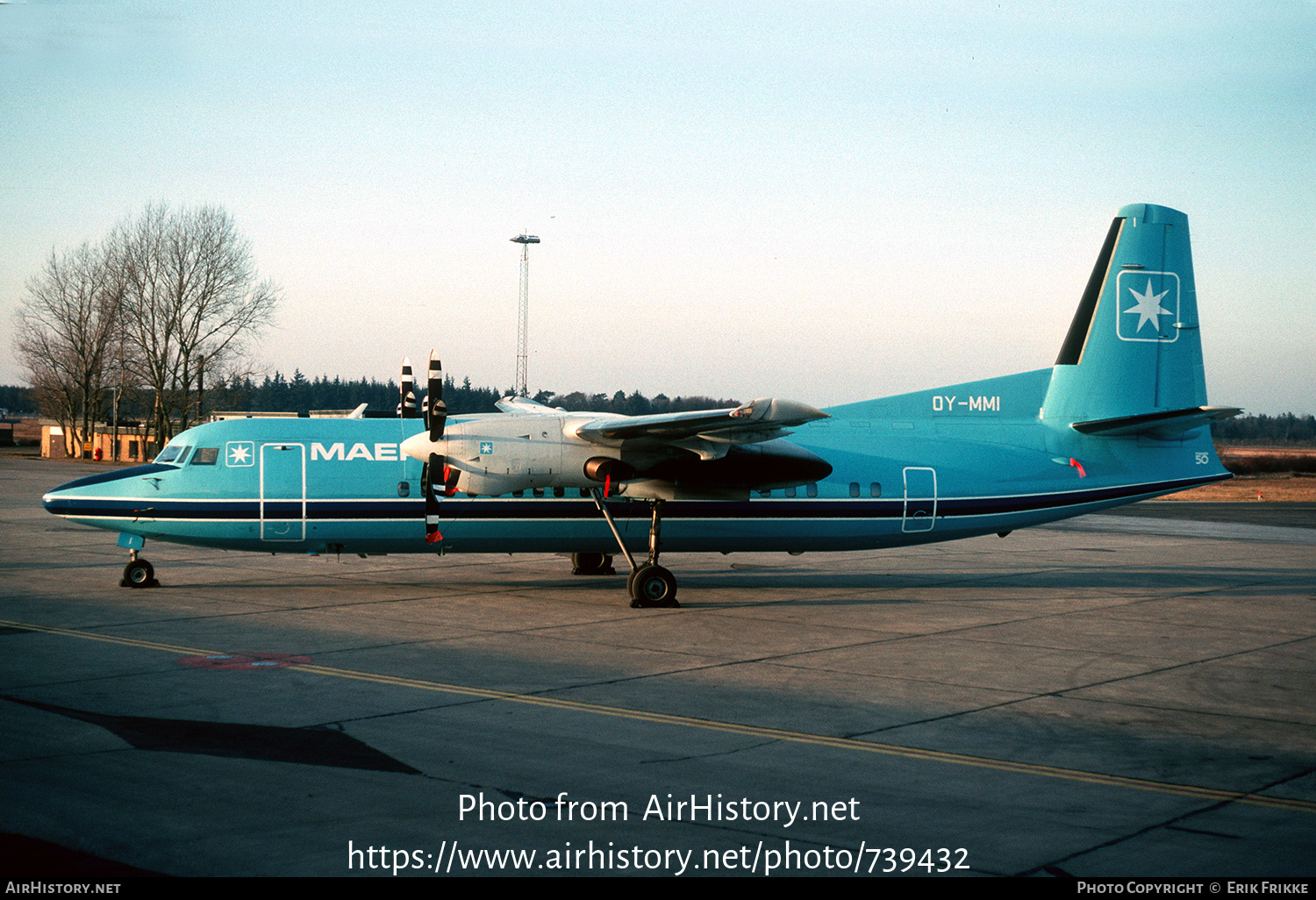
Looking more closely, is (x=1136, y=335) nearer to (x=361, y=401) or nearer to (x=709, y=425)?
(x=709, y=425)

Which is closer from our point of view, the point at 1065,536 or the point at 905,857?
the point at 905,857

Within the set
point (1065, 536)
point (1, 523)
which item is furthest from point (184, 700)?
point (1065, 536)

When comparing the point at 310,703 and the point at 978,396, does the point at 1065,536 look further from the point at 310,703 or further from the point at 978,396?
the point at 310,703

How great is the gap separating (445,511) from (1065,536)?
71.8ft

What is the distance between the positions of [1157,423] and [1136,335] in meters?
2.01

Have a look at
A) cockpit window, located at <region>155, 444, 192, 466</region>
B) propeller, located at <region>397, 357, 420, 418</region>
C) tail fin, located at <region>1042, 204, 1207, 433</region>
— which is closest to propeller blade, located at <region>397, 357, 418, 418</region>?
propeller, located at <region>397, 357, 420, 418</region>

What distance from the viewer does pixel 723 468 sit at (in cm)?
1764

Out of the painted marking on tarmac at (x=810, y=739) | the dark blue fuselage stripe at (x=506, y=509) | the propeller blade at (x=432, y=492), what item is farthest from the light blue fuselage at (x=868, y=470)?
the painted marking on tarmac at (x=810, y=739)

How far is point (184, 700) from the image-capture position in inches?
417

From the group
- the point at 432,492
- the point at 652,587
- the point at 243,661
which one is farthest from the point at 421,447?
the point at 243,661

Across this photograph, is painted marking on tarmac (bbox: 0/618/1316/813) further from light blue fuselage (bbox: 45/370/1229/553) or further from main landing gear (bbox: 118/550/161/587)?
main landing gear (bbox: 118/550/161/587)

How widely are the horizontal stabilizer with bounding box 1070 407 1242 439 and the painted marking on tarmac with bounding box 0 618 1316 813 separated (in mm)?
11589

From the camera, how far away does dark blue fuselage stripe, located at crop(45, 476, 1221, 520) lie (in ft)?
58.6

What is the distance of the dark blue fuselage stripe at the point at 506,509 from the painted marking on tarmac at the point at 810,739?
15.6 ft
